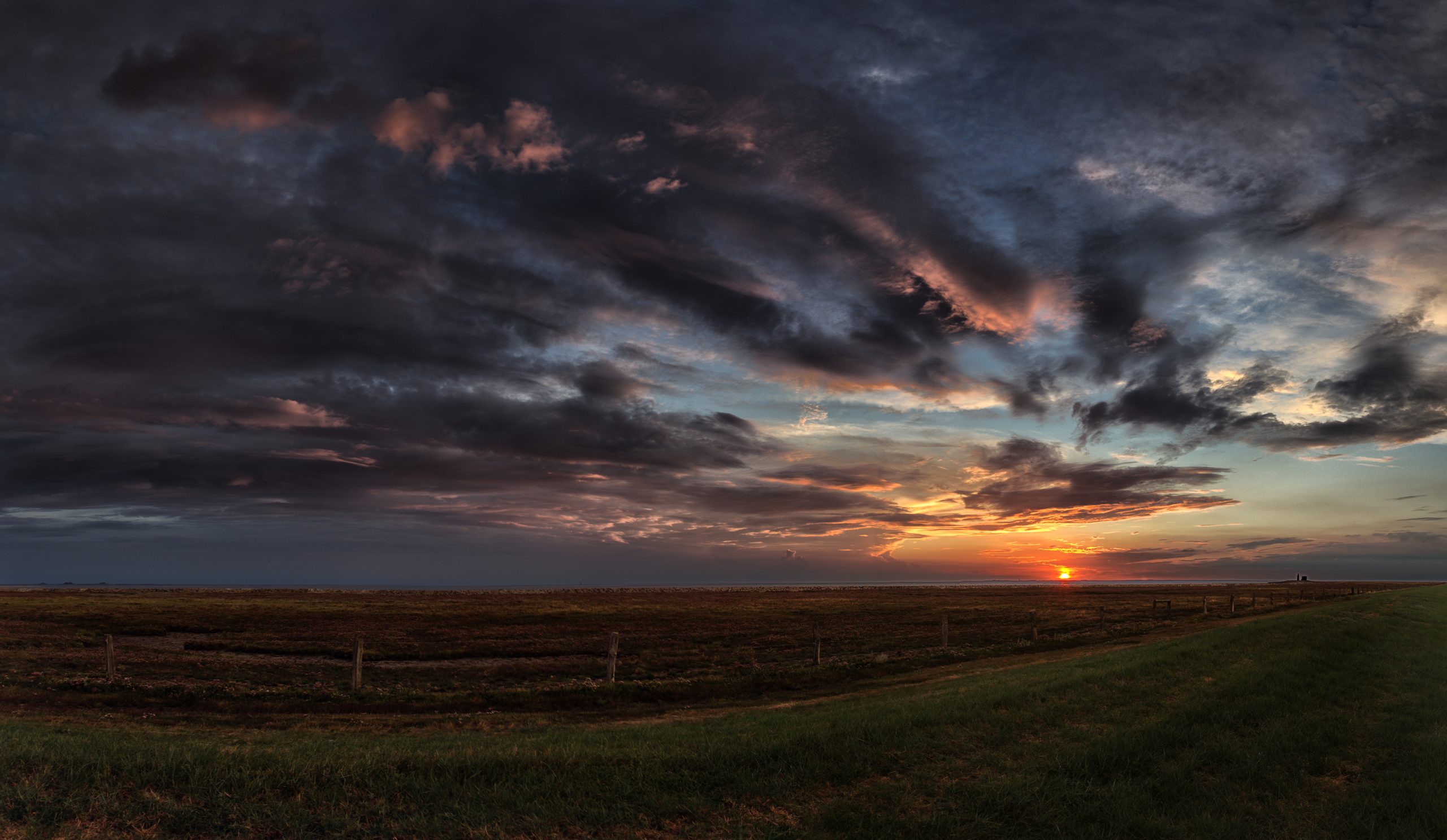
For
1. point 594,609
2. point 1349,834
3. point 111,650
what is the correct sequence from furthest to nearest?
point 594,609 → point 111,650 → point 1349,834

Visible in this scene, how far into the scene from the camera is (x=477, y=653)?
42.2 m

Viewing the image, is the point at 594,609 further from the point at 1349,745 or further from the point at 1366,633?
the point at 1349,745

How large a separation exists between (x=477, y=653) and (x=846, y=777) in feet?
125

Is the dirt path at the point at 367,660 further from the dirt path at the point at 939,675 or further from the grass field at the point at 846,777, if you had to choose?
the grass field at the point at 846,777

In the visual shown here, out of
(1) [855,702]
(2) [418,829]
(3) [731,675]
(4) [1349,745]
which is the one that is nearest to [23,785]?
(2) [418,829]

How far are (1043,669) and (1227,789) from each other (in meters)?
13.6

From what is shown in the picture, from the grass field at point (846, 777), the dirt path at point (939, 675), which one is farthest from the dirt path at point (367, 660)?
the grass field at point (846, 777)

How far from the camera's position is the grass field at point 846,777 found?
7684mm

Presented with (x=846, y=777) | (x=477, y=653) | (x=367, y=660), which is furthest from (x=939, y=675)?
(x=367, y=660)

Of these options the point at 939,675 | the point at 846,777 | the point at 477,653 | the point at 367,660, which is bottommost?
the point at 477,653

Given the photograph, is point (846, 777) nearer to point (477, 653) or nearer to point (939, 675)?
point (939, 675)

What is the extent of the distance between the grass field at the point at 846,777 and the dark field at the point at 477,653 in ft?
43.6

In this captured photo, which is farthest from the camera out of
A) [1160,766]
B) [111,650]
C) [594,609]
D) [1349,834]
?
[594,609]

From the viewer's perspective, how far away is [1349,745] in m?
11.5
